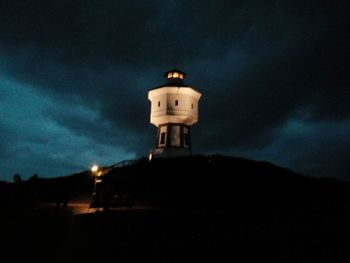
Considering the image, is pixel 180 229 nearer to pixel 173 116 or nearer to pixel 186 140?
pixel 173 116

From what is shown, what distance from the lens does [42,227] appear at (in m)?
13.9

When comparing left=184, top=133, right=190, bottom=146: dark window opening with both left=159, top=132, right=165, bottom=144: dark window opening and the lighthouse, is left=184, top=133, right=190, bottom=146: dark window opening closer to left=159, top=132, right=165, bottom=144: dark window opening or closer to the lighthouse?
the lighthouse

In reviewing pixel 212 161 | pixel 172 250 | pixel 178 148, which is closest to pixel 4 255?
pixel 172 250

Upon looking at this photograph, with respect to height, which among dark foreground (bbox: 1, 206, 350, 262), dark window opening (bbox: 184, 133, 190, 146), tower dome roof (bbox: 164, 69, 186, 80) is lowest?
dark foreground (bbox: 1, 206, 350, 262)

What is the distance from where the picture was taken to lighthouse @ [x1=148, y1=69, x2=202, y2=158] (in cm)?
4162

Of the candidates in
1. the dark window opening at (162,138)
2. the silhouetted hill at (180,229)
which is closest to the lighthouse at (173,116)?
the dark window opening at (162,138)

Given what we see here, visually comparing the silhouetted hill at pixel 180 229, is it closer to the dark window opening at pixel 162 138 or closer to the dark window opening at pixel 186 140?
the dark window opening at pixel 162 138

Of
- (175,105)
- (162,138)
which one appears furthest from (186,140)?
(175,105)

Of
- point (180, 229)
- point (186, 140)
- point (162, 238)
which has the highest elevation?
point (186, 140)

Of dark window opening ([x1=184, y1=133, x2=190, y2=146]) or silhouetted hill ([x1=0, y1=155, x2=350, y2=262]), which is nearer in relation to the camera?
silhouetted hill ([x1=0, y1=155, x2=350, y2=262])

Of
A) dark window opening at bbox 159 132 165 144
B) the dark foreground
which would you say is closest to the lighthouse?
dark window opening at bbox 159 132 165 144

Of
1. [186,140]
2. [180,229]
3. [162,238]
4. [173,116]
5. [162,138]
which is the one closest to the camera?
[162,238]

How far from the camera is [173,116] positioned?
41.6 meters

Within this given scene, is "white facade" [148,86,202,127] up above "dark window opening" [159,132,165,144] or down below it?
above
